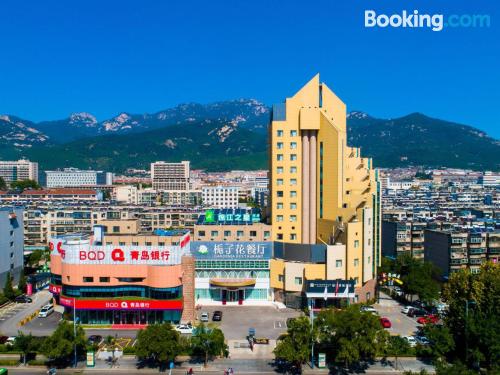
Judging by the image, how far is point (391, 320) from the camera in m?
58.8

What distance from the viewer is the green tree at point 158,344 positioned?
42.1m

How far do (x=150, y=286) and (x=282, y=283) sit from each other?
56.8ft

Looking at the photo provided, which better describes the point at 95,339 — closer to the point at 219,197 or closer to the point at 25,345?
the point at 25,345

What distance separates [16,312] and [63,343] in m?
23.1

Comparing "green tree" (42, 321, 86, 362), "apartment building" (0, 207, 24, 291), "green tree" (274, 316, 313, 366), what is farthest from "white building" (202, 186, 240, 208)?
"green tree" (274, 316, 313, 366)

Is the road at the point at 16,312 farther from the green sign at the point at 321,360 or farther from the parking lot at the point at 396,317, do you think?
the parking lot at the point at 396,317

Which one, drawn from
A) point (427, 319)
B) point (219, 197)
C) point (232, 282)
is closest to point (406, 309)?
point (427, 319)

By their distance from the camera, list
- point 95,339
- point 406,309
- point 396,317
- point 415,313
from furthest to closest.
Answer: point 406,309 < point 415,313 < point 396,317 < point 95,339

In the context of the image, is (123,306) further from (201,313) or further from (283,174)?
(283,174)

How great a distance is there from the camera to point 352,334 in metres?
42.3

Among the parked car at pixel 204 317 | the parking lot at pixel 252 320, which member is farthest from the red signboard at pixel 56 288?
the parked car at pixel 204 317

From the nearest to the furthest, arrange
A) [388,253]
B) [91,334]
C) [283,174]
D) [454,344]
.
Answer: [454,344]
[91,334]
[283,174]
[388,253]

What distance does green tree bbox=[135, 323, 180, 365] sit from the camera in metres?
42.1

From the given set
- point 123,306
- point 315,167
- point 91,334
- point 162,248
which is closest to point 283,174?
point 315,167
